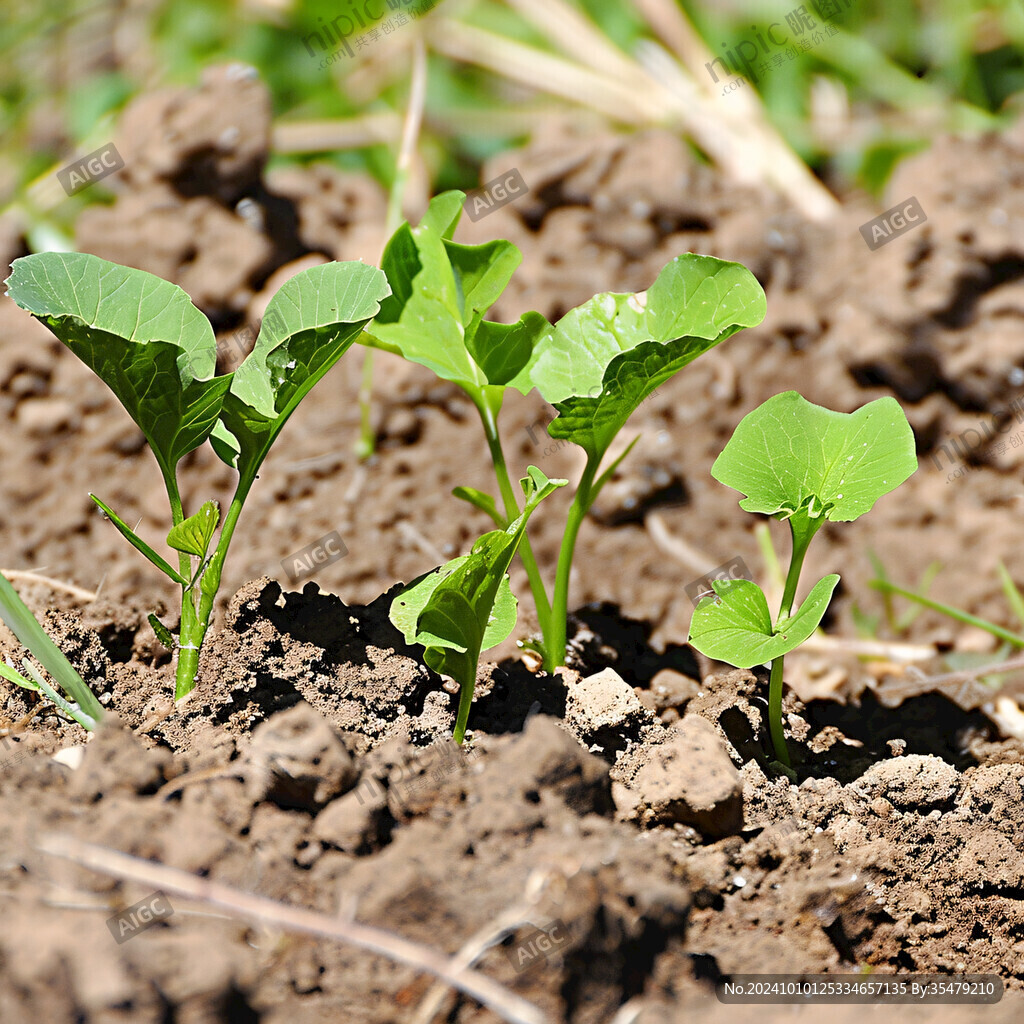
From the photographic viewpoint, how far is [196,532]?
0.99 m

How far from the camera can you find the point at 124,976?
66cm

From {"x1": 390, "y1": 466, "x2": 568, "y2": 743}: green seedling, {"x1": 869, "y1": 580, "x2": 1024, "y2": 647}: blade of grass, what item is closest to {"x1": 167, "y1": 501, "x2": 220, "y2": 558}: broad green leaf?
{"x1": 390, "y1": 466, "x2": 568, "y2": 743}: green seedling

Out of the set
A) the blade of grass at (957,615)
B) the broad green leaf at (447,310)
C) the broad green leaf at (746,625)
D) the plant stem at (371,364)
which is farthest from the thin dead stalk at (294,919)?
the plant stem at (371,364)

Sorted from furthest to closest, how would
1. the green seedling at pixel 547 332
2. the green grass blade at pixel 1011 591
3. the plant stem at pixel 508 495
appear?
the green grass blade at pixel 1011 591 < the plant stem at pixel 508 495 < the green seedling at pixel 547 332

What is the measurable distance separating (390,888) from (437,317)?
655mm

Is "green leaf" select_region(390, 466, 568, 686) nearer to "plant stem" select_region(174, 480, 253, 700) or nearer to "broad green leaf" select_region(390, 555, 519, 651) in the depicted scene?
"broad green leaf" select_region(390, 555, 519, 651)

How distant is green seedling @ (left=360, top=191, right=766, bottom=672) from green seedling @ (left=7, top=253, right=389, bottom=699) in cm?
12

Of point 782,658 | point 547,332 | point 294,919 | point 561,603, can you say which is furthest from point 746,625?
point 294,919

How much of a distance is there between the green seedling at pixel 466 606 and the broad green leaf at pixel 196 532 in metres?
0.21

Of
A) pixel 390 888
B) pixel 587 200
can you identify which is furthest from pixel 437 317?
pixel 587 200

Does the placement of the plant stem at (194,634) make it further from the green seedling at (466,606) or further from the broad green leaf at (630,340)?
the broad green leaf at (630,340)

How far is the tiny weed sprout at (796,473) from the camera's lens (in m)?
0.99

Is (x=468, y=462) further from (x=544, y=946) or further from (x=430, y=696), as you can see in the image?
(x=544, y=946)

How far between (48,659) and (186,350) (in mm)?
350
